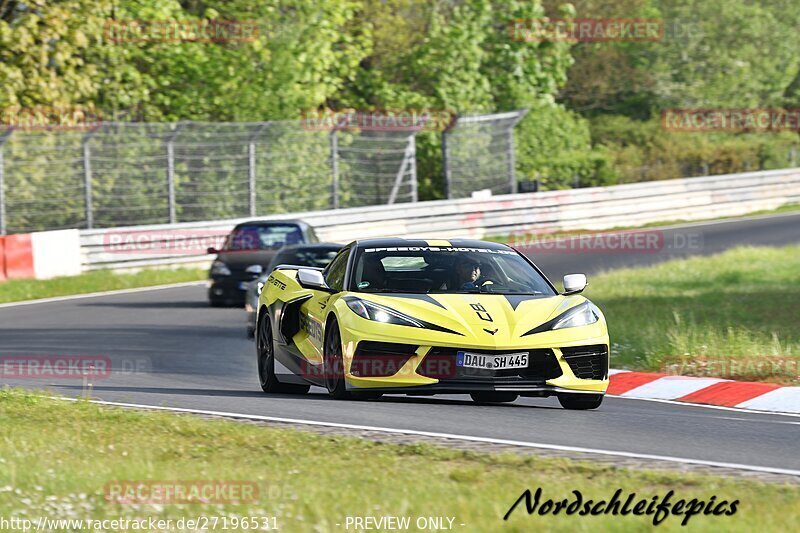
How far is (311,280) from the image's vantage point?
38.1ft

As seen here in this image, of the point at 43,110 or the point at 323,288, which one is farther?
the point at 43,110

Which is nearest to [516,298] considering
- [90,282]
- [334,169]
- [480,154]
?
[90,282]

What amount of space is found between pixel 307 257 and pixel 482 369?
8396 millimetres

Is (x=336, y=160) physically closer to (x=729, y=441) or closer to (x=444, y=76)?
(x=444, y=76)

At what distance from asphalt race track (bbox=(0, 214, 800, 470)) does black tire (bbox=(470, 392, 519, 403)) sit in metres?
0.07

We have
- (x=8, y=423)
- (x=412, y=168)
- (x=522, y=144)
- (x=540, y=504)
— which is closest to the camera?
(x=540, y=504)

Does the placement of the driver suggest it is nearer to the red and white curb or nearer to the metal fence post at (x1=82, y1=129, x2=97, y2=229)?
the red and white curb

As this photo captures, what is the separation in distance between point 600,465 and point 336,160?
25609mm

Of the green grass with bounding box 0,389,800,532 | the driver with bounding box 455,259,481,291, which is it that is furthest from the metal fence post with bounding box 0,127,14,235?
the green grass with bounding box 0,389,800,532

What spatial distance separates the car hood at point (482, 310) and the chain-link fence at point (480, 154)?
2497 cm

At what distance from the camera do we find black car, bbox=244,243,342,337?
60.7 ft

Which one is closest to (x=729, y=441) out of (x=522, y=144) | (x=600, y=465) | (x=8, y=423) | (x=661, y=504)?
(x=600, y=465)

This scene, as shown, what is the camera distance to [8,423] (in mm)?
10164

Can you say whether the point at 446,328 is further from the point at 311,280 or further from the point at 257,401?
the point at 257,401
